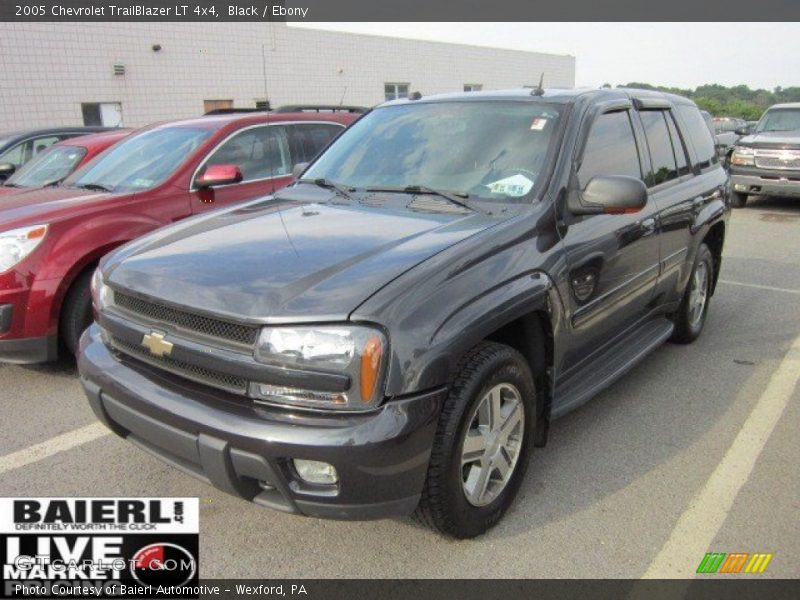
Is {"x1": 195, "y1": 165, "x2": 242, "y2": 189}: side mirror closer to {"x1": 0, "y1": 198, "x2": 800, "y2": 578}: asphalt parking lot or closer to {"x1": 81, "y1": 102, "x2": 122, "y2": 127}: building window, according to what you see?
{"x1": 0, "y1": 198, "x2": 800, "y2": 578}: asphalt parking lot

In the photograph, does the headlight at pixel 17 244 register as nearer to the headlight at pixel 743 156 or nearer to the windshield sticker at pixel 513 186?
the windshield sticker at pixel 513 186

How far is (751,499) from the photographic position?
312 cm

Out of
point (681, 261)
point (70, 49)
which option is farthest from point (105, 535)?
point (70, 49)

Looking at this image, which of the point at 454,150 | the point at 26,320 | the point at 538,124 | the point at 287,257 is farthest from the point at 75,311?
the point at 538,124

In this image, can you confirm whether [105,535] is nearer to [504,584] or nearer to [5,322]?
[504,584]

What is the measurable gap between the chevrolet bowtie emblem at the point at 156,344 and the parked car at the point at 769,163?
36.2ft

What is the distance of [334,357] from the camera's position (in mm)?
2283

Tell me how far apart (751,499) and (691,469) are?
319 mm

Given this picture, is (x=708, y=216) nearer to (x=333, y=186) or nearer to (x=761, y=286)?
(x=761, y=286)

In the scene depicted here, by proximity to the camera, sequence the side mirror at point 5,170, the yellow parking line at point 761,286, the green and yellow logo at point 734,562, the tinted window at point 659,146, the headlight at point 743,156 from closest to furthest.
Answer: the green and yellow logo at point 734,562 → the tinted window at point 659,146 → the yellow parking line at point 761,286 → the side mirror at point 5,170 → the headlight at point 743,156

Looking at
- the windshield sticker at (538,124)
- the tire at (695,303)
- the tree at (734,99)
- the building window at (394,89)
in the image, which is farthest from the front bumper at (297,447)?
the tree at (734,99)

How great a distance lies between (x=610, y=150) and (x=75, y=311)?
3444mm

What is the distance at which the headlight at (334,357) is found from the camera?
7.46 feet

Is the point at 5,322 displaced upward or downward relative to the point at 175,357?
downward
